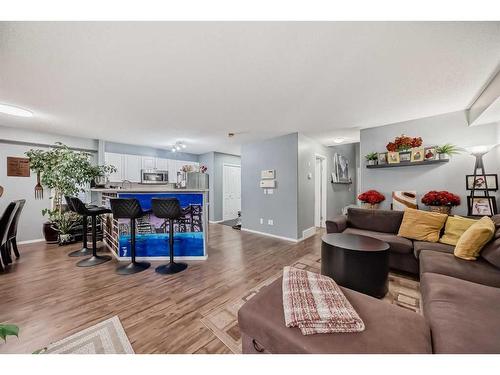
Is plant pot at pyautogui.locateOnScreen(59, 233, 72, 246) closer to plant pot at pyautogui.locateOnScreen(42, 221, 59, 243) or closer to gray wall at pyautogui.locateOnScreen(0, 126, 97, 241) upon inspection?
plant pot at pyautogui.locateOnScreen(42, 221, 59, 243)

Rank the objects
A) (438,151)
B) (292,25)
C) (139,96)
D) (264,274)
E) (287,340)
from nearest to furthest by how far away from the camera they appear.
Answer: (287,340)
(292,25)
(139,96)
(264,274)
(438,151)

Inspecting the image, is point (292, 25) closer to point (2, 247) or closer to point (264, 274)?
point (264, 274)

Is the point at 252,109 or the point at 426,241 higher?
the point at 252,109

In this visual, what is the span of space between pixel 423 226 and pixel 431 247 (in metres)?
0.40

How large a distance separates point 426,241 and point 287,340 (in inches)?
103

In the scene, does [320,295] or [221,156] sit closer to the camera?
[320,295]

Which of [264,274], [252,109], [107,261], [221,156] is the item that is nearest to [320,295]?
[264,274]

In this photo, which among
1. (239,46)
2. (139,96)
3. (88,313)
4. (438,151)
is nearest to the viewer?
(239,46)

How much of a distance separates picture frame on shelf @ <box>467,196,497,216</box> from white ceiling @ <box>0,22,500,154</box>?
1369mm

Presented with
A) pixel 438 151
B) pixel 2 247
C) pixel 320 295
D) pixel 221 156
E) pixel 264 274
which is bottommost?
pixel 264 274

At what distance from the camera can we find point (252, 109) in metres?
2.93

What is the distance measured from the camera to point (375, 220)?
322 cm

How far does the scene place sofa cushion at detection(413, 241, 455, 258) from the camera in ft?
7.31

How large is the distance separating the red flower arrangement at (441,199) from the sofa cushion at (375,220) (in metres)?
0.45
